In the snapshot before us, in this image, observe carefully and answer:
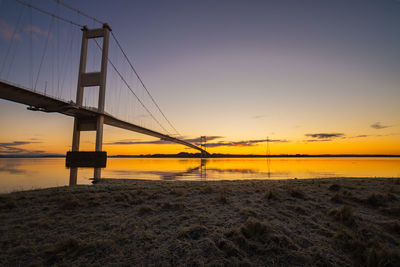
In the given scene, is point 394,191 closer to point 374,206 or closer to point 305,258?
point 374,206

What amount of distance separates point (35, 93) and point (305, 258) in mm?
25588

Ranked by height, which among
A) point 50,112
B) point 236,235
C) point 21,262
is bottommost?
point 21,262

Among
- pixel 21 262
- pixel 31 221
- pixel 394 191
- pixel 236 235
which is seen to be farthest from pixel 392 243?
pixel 31 221

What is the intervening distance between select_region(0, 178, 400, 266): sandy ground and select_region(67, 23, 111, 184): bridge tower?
2031 centimetres

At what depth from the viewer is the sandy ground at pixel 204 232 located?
3.54m

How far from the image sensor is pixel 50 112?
25.0 meters

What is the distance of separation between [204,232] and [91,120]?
28.2 metres

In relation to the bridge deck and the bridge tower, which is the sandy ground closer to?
the bridge deck

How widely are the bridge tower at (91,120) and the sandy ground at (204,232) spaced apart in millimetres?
20313

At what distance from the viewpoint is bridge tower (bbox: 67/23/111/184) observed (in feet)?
84.9

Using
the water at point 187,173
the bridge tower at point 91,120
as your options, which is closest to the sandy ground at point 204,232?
the water at point 187,173

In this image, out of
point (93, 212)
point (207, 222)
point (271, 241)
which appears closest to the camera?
point (271, 241)

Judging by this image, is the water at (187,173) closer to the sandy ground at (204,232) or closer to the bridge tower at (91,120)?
the bridge tower at (91,120)

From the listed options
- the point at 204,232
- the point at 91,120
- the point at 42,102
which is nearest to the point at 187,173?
the point at 91,120
